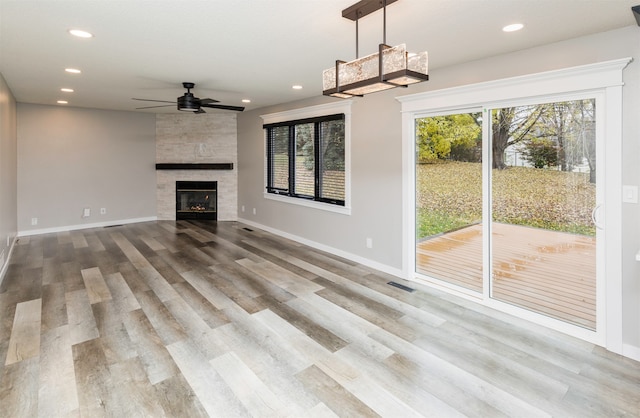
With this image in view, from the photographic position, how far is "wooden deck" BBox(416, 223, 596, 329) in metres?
3.09

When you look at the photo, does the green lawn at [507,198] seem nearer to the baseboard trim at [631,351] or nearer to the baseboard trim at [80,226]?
the baseboard trim at [631,351]

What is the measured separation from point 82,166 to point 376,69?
7.32 meters

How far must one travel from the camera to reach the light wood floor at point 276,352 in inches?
85.7

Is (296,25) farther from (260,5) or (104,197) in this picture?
(104,197)

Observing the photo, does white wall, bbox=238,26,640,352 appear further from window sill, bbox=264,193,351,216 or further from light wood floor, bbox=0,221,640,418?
light wood floor, bbox=0,221,640,418

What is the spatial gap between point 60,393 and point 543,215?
13.3 feet

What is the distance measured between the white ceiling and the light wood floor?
2.51 meters

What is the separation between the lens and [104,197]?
7.64 meters

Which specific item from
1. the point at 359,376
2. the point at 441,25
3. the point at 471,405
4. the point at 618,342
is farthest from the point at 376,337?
the point at 441,25

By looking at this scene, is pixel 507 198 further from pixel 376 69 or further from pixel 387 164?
pixel 376 69

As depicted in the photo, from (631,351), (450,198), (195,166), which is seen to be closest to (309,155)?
(450,198)

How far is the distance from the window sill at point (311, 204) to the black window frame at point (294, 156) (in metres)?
0.05

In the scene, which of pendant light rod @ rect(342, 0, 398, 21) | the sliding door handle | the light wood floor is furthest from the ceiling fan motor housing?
the sliding door handle

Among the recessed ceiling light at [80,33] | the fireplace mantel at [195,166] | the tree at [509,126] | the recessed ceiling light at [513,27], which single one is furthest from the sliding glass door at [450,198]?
the fireplace mantel at [195,166]
